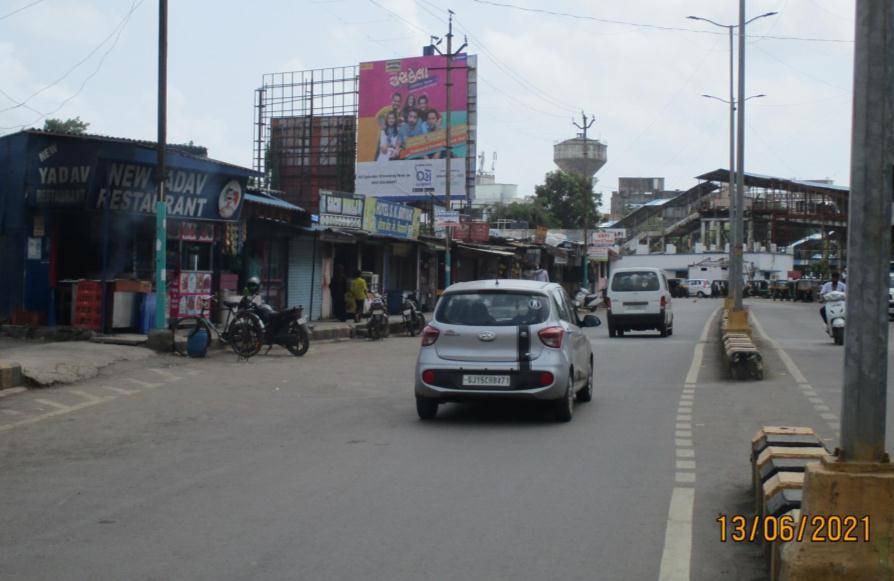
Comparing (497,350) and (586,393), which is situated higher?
(497,350)

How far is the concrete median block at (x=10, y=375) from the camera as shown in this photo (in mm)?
13031

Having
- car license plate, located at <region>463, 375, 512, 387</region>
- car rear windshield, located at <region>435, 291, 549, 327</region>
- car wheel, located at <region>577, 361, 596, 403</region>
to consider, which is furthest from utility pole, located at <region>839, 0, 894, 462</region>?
car wheel, located at <region>577, 361, 596, 403</region>

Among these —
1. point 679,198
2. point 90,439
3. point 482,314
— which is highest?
point 679,198

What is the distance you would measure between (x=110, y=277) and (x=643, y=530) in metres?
16.2

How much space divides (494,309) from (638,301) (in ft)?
56.1

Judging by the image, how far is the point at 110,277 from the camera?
20188 millimetres

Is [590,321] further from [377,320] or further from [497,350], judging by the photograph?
[377,320]

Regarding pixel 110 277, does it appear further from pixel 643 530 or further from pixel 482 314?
pixel 643 530

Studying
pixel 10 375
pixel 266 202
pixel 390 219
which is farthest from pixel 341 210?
pixel 10 375

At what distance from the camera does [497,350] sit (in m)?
10.9

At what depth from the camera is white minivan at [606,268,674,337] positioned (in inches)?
1081

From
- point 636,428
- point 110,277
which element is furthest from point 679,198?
point 636,428

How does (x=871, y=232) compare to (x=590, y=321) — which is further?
(x=590, y=321)

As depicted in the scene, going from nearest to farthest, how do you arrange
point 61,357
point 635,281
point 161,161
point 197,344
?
point 61,357
point 197,344
point 161,161
point 635,281
